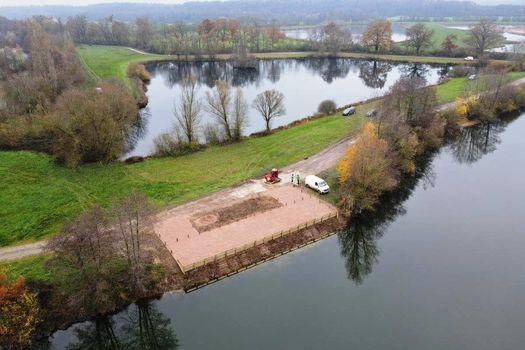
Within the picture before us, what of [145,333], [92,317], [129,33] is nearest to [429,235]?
[145,333]

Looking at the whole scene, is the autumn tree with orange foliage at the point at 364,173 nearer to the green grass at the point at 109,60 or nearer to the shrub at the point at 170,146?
the shrub at the point at 170,146

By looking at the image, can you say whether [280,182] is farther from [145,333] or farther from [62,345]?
[62,345]

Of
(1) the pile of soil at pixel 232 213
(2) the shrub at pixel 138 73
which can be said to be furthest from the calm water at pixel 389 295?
(2) the shrub at pixel 138 73

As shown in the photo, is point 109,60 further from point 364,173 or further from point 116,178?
point 364,173

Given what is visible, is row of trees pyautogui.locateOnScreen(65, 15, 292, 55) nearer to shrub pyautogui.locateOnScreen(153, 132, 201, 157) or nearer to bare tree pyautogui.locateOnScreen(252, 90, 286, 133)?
bare tree pyautogui.locateOnScreen(252, 90, 286, 133)

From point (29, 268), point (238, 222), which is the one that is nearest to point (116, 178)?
point (29, 268)

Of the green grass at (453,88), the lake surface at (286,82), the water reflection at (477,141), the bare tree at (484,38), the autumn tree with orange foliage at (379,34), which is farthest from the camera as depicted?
the autumn tree with orange foliage at (379,34)
